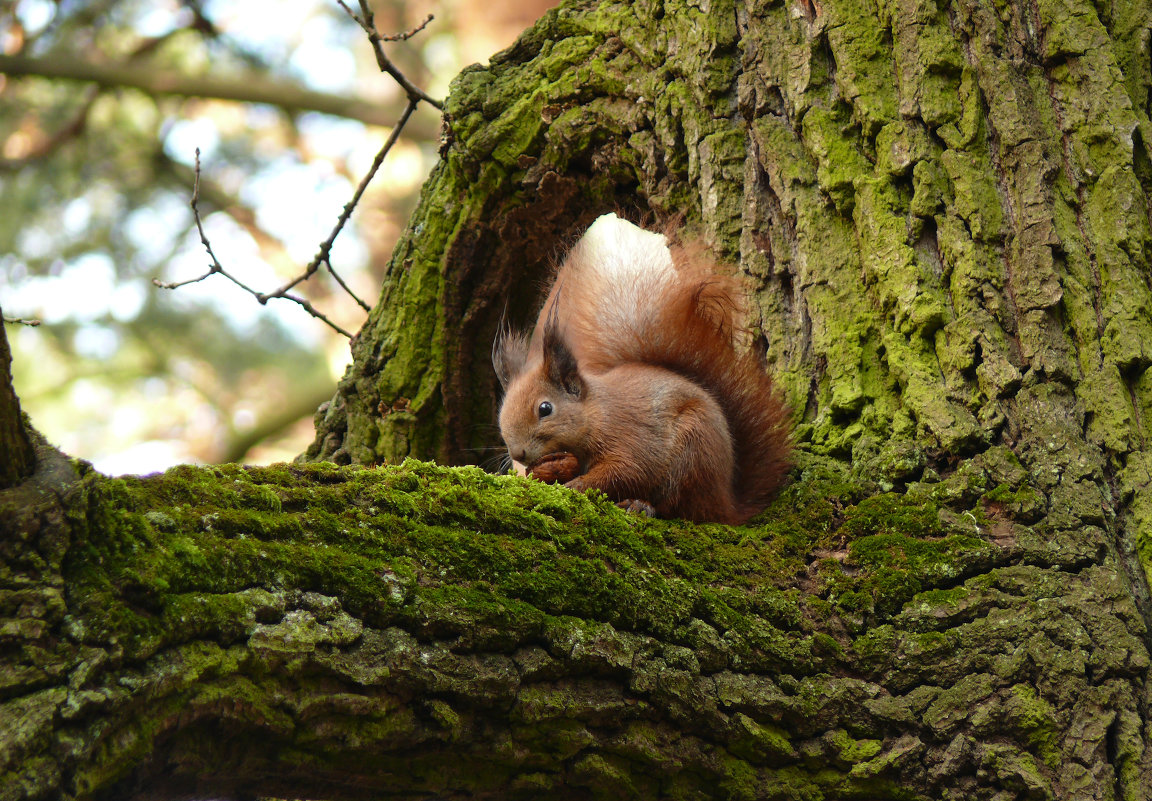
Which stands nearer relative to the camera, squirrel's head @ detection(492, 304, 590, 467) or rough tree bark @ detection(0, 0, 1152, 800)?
rough tree bark @ detection(0, 0, 1152, 800)

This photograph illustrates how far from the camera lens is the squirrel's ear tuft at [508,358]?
3.02 m

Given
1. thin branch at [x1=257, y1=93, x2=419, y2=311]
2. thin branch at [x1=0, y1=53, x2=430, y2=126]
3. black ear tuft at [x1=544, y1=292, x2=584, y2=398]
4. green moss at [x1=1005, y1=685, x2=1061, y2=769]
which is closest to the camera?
green moss at [x1=1005, y1=685, x2=1061, y2=769]

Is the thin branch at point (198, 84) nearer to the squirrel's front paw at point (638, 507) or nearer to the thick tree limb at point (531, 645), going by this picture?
the squirrel's front paw at point (638, 507)

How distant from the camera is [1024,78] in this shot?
2.26m

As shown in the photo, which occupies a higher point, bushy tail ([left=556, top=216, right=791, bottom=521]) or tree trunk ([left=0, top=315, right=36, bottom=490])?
bushy tail ([left=556, top=216, right=791, bottom=521])

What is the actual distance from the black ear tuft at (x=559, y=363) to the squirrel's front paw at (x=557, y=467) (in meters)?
0.21

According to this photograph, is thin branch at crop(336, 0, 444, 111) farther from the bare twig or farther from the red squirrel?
the red squirrel

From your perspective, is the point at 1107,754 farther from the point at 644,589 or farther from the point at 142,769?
the point at 142,769

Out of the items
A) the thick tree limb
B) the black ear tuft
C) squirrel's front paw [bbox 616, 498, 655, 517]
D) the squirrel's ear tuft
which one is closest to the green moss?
the thick tree limb

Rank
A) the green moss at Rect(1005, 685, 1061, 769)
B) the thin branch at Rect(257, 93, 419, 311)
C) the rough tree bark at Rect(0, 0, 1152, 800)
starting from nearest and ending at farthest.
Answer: the rough tree bark at Rect(0, 0, 1152, 800) < the green moss at Rect(1005, 685, 1061, 769) < the thin branch at Rect(257, 93, 419, 311)

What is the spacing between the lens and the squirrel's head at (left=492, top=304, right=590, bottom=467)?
2754mm

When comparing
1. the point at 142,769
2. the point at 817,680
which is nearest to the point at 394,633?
the point at 142,769

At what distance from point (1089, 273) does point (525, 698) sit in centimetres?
164

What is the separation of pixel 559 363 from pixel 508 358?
1.06 ft
